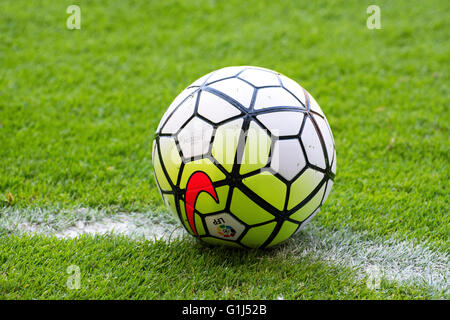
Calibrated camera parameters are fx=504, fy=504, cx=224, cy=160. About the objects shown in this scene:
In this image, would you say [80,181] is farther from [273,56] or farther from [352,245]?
[273,56]

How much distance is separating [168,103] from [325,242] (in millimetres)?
2828

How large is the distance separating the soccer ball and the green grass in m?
0.34

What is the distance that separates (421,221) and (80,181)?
8.98ft

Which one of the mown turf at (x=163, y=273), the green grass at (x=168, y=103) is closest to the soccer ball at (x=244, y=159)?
the mown turf at (x=163, y=273)

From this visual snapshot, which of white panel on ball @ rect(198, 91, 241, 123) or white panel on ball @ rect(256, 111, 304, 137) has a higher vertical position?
white panel on ball @ rect(198, 91, 241, 123)

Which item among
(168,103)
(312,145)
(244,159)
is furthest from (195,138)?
(168,103)

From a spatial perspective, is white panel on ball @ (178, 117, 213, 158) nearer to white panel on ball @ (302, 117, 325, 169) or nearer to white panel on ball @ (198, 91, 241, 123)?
white panel on ball @ (198, 91, 241, 123)

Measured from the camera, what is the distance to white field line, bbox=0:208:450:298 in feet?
10.8

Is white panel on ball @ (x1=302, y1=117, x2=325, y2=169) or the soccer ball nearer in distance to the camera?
the soccer ball

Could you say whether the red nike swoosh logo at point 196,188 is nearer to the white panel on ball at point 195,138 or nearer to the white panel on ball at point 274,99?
the white panel on ball at point 195,138

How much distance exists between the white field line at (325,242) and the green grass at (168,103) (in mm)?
103

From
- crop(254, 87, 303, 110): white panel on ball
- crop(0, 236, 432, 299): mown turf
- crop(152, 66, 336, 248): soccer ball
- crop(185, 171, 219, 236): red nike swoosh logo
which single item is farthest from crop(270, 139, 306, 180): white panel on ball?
crop(0, 236, 432, 299): mown turf

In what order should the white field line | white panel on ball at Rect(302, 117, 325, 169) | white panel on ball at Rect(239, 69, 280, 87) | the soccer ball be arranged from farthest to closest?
the white field line → white panel on ball at Rect(239, 69, 280, 87) → white panel on ball at Rect(302, 117, 325, 169) → the soccer ball

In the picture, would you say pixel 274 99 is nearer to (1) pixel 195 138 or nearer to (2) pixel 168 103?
(1) pixel 195 138
